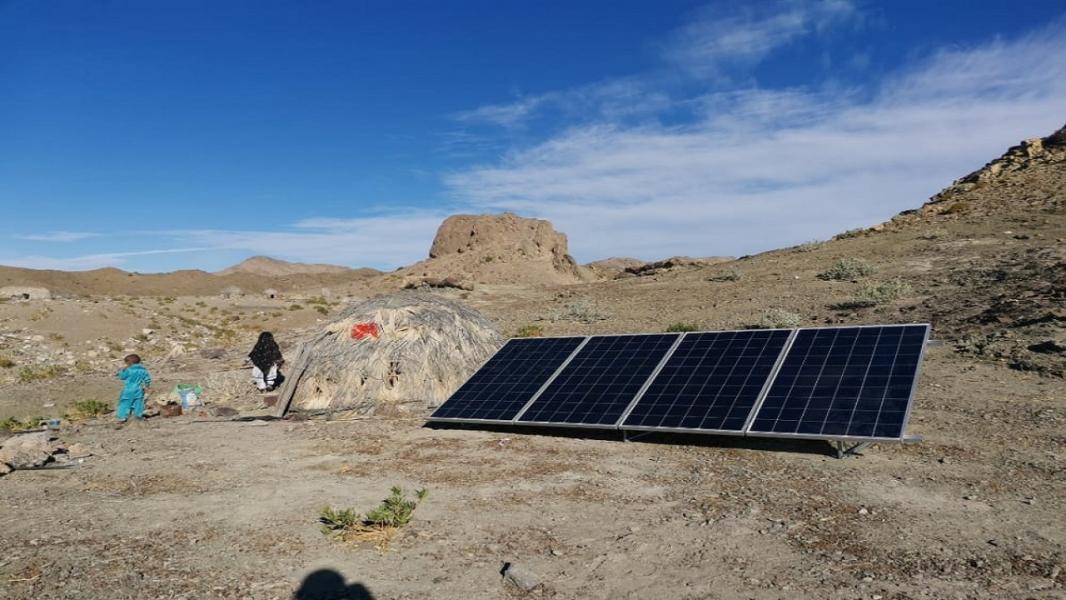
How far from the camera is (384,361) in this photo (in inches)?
523

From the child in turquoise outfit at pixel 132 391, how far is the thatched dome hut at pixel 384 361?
8.91 ft

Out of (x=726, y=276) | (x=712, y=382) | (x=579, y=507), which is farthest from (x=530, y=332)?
(x=579, y=507)

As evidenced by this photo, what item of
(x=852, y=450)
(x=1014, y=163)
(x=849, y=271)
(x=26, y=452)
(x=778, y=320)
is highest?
(x=1014, y=163)

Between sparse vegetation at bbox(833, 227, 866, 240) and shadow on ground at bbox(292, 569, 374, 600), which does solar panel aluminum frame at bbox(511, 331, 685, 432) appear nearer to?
shadow on ground at bbox(292, 569, 374, 600)

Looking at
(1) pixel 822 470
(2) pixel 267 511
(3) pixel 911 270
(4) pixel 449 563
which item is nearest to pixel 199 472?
(2) pixel 267 511

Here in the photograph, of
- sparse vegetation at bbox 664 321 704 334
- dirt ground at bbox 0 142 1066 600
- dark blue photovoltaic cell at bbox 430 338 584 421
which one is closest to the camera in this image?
dirt ground at bbox 0 142 1066 600

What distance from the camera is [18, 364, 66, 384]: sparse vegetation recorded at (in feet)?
64.7

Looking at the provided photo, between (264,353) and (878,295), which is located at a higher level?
(878,295)

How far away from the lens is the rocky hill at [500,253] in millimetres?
52625

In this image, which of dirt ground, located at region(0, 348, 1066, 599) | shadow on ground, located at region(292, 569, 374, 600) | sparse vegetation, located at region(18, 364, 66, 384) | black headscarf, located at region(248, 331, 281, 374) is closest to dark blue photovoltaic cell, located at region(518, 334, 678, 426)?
dirt ground, located at region(0, 348, 1066, 599)

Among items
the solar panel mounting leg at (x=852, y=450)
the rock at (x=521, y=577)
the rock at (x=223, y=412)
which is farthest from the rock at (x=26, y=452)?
the solar panel mounting leg at (x=852, y=450)

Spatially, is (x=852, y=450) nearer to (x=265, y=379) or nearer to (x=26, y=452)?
(x=26, y=452)

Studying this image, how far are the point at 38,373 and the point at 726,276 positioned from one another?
25377mm

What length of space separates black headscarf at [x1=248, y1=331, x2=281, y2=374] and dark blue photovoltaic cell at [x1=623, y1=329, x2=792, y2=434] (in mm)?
9565
